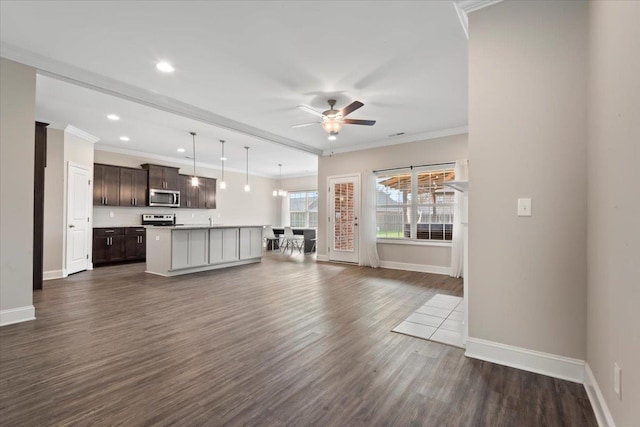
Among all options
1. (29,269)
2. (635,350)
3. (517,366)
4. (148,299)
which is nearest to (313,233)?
(148,299)

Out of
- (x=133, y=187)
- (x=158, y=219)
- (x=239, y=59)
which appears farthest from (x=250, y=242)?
(x=239, y=59)

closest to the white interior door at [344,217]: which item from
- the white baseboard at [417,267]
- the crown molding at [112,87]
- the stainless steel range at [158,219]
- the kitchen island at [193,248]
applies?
the white baseboard at [417,267]

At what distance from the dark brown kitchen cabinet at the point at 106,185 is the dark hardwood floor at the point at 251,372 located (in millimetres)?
3542

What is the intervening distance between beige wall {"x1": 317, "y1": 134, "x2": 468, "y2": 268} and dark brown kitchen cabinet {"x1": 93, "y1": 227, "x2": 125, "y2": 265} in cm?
476

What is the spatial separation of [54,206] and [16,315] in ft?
10.1

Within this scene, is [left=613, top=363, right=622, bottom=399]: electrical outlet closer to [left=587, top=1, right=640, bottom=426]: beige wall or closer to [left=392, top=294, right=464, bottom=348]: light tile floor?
[left=587, top=1, right=640, bottom=426]: beige wall

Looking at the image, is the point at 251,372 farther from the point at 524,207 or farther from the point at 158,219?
the point at 158,219

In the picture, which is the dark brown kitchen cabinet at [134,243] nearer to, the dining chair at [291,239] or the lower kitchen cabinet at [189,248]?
the lower kitchen cabinet at [189,248]

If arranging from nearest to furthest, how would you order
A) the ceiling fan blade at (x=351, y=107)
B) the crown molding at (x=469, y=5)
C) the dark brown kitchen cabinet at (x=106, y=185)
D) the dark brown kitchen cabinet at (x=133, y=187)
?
the crown molding at (x=469, y=5) → the ceiling fan blade at (x=351, y=107) → the dark brown kitchen cabinet at (x=106, y=185) → the dark brown kitchen cabinet at (x=133, y=187)

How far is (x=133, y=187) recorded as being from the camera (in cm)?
742

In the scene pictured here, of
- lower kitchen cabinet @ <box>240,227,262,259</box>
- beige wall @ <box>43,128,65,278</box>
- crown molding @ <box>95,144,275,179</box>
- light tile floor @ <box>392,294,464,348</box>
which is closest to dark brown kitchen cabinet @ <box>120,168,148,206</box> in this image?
crown molding @ <box>95,144,275,179</box>

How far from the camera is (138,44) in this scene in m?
2.95

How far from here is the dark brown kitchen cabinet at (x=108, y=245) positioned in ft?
21.6

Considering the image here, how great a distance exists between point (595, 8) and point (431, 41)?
1291 mm
